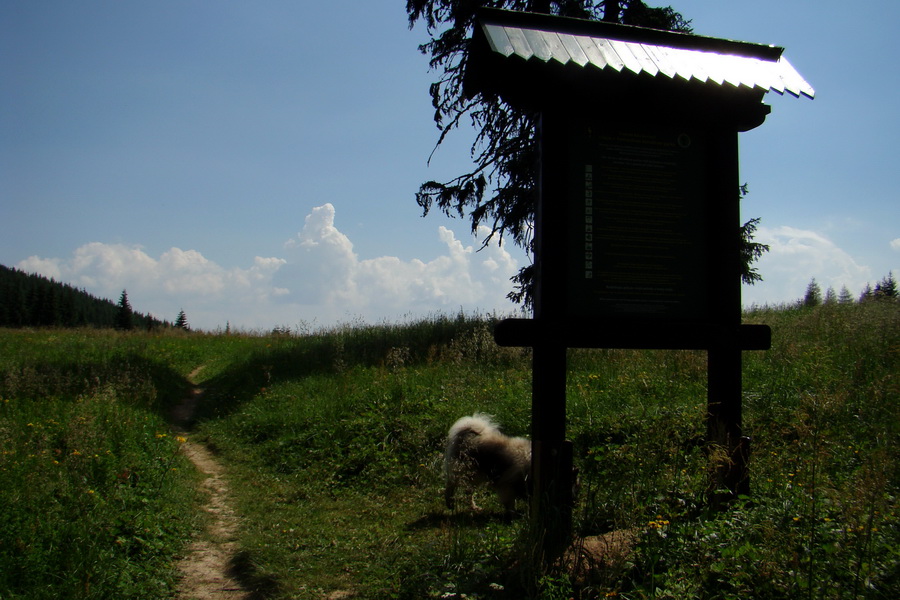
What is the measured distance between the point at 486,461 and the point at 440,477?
1.32m

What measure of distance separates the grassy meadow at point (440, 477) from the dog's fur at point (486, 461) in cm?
38

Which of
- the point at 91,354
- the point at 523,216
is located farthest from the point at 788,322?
the point at 91,354

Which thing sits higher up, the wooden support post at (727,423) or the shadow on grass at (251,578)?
the wooden support post at (727,423)

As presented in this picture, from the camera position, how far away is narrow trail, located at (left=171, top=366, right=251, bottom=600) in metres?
4.91

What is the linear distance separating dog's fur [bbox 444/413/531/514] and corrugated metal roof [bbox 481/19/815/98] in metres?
3.82

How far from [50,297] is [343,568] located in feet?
273

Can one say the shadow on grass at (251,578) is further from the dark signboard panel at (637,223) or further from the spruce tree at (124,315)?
the spruce tree at (124,315)

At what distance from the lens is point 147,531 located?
5.54 metres

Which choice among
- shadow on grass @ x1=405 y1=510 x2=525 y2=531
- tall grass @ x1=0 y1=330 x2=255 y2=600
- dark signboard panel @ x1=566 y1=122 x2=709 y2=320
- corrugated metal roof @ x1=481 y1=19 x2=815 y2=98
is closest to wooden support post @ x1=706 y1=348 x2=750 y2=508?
dark signboard panel @ x1=566 y1=122 x2=709 y2=320

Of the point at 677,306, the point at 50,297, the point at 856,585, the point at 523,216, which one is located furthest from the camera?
the point at 50,297

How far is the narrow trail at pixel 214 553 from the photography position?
4908 mm

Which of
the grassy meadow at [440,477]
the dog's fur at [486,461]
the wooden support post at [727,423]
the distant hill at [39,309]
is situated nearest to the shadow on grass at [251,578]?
the grassy meadow at [440,477]

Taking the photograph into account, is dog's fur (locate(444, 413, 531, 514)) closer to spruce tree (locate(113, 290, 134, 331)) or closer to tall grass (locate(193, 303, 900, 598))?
tall grass (locate(193, 303, 900, 598))

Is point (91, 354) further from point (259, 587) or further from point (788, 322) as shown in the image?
point (788, 322)
